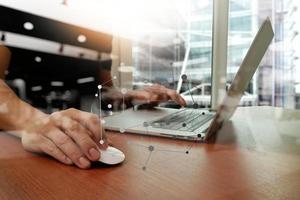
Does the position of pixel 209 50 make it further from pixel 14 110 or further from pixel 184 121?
pixel 14 110

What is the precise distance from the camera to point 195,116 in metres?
0.51

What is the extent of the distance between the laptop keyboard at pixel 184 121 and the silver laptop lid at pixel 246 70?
0.03 metres

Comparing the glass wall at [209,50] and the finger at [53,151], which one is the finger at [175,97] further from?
the finger at [53,151]

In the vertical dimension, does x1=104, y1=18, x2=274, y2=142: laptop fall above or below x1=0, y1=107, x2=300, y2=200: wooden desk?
above

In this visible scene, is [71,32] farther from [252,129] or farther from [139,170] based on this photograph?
[252,129]

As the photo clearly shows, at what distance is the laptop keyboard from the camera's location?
19.5 inches

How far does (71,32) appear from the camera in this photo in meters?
0.35

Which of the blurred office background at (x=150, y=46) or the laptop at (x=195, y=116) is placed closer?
the blurred office background at (x=150, y=46)

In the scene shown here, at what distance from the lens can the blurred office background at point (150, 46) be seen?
1.11ft

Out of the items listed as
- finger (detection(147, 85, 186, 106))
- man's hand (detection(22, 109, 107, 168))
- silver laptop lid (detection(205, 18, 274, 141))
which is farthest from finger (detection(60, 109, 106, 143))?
silver laptop lid (detection(205, 18, 274, 141))

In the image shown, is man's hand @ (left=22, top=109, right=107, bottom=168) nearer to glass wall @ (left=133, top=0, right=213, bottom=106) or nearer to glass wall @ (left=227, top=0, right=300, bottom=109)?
glass wall @ (left=133, top=0, right=213, bottom=106)

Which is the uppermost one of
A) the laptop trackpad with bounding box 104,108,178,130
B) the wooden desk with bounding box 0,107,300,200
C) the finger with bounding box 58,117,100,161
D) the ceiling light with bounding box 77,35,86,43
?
the ceiling light with bounding box 77,35,86,43

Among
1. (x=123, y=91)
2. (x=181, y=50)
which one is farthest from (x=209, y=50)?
(x=123, y=91)

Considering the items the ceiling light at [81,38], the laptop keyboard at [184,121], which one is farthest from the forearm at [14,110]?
the laptop keyboard at [184,121]
